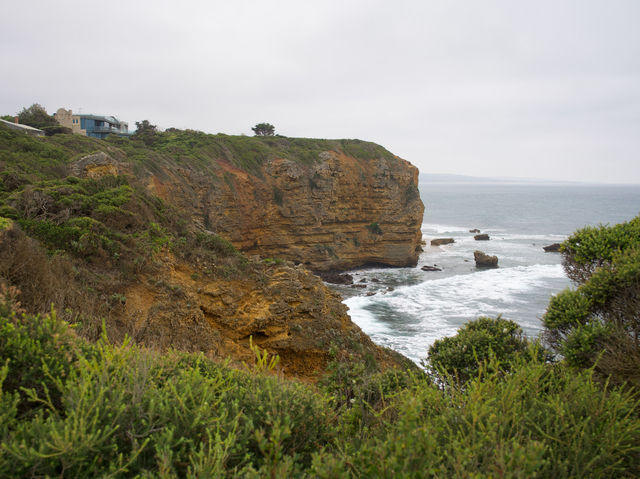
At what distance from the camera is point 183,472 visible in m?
3.25

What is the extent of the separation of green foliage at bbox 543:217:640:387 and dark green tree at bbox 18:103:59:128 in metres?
36.6

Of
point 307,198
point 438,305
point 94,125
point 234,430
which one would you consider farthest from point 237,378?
point 94,125

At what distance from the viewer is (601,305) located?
8086mm

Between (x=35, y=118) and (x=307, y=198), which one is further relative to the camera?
(x=307, y=198)

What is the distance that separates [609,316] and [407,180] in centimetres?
3745

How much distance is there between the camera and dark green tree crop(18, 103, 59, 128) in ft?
102

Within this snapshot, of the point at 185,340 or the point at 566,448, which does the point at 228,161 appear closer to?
the point at 185,340

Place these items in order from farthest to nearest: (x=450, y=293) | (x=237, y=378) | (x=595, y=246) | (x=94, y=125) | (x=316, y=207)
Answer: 1. (x=94, y=125)
2. (x=316, y=207)
3. (x=450, y=293)
4. (x=595, y=246)
5. (x=237, y=378)

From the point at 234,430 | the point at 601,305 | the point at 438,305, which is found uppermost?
the point at 601,305

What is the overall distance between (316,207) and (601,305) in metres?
31.0

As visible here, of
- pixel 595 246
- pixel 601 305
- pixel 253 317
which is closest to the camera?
pixel 601 305

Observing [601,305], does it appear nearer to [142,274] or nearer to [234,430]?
[234,430]

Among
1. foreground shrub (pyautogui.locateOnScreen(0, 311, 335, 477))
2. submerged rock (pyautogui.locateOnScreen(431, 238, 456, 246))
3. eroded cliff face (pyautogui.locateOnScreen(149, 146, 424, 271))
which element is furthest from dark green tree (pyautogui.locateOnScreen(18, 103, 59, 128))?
submerged rock (pyautogui.locateOnScreen(431, 238, 456, 246))

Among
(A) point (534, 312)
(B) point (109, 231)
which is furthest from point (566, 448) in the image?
(A) point (534, 312)
